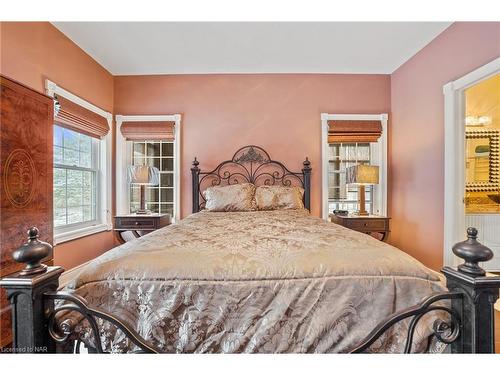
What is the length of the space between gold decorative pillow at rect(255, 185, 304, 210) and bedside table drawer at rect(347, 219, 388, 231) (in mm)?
764

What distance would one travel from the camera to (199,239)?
1.49 metres

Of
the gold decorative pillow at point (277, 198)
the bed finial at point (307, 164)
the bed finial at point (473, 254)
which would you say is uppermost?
the bed finial at point (307, 164)

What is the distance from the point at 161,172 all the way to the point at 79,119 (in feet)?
4.04

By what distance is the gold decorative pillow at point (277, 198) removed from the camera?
308cm

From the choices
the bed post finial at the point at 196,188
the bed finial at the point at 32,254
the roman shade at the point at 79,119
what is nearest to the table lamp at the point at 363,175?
the bed post finial at the point at 196,188

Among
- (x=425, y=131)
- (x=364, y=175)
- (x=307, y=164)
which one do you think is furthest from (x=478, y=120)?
(x=307, y=164)

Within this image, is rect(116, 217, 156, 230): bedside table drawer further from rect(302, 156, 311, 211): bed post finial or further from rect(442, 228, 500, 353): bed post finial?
rect(442, 228, 500, 353): bed post finial

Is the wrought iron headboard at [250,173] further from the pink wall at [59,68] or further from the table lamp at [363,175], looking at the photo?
the pink wall at [59,68]

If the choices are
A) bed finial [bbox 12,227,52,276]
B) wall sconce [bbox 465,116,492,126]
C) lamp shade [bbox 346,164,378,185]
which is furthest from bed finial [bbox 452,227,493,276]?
wall sconce [bbox 465,116,492,126]

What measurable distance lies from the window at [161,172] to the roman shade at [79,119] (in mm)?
536

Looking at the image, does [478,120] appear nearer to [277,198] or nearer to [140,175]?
[277,198]

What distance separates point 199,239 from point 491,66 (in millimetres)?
2744

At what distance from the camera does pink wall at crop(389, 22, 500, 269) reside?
236 cm

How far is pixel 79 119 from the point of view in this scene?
2930 mm
